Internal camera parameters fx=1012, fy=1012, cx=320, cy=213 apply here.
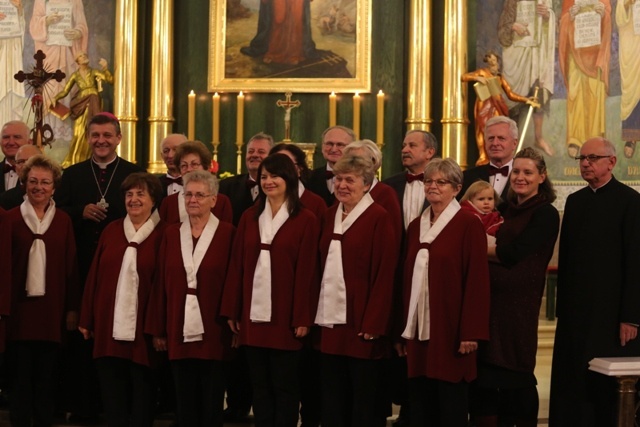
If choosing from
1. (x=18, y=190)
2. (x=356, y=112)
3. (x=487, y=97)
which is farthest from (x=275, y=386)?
(x=487, y=97)

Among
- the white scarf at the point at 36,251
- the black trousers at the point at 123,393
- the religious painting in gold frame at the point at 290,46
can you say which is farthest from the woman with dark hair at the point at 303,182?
the religious painting in gold frame at the point at 290,46

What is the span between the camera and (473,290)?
15.9 feet

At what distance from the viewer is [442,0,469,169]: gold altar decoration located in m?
10.4

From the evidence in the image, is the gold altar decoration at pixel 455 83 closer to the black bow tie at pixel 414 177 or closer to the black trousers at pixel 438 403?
the black bow tie at pixel 414 177

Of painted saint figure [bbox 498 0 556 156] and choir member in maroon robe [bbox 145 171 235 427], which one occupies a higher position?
painted saint figure [bbox 498 0 556 156]

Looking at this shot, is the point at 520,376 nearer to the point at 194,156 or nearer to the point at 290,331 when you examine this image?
the point at 290,331

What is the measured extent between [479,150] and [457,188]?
18.3ft

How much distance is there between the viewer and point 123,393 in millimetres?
5410

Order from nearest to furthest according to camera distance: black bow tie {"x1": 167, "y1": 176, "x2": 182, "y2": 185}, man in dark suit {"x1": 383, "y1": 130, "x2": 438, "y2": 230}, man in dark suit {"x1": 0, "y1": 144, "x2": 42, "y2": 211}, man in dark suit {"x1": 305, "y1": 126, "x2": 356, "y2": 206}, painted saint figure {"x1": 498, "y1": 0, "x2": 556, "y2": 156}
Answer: man in dark suit {"x1": 383, "y1": 130, "x2": 438, "y2": 230} < man in dark suit {"x1": 0, "y1": 144, "x2": 42, "y2": 211} < black bow tie {"x1": 167, "y1": 176, "x2": 182, "y2": 185} < man in dark suit {"x1": 305, "y1": 126, "x2": 356, "y2": 206} < painted saint figure {"x1": 498, "y1": 0, "x2": 556, "y2": 156}

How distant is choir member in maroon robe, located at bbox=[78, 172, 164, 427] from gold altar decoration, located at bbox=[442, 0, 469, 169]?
547 centimetres

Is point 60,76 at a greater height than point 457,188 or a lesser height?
greater

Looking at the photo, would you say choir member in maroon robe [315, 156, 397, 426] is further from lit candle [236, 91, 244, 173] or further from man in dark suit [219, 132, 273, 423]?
lit candle [236, 91, 244, 173]

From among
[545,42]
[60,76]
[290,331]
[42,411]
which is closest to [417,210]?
[290,331]

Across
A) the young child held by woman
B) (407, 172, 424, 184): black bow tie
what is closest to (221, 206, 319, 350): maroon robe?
the young child held by woman
